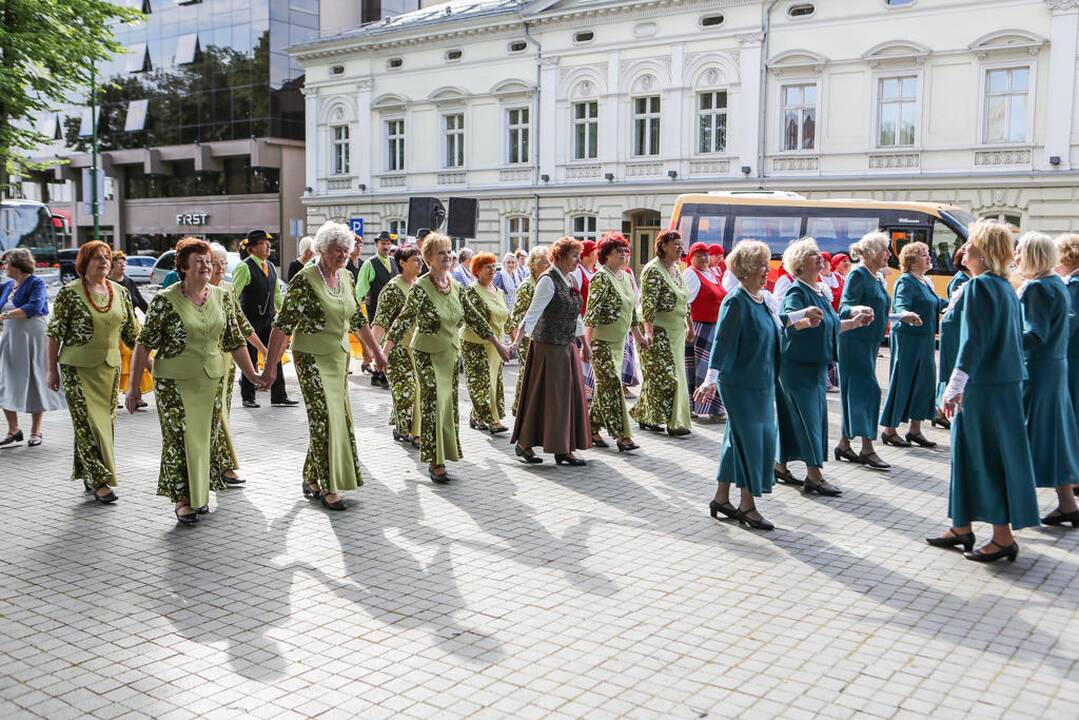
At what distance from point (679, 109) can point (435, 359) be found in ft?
83.7

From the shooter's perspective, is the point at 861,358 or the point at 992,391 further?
the point at 861,358

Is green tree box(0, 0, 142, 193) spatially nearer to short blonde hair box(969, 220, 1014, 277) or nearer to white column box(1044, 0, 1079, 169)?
short blonde hair box(969, 220, 1014, 277)

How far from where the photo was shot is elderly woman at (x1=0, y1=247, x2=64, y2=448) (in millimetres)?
9867

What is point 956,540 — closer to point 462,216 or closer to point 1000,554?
point 1000,554

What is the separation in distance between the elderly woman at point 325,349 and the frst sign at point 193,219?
44836mm

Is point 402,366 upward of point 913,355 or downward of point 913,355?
downward

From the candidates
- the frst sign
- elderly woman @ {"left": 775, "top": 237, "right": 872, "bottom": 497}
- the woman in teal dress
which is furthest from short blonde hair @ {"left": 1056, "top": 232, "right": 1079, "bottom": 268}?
the frst sign

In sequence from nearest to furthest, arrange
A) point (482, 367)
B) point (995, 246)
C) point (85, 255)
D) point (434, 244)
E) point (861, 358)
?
point (995, 246) → point (85, 255) → point (434, 244) → point (861, 358) → point (482, 367)

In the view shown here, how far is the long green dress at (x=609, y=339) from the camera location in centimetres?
980

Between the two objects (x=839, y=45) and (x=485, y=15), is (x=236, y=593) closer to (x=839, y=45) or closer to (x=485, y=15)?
(x=839, y=45)

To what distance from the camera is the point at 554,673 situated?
4.66m

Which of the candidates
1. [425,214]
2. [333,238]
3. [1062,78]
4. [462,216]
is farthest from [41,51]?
[1062,78]

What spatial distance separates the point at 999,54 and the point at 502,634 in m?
26.5

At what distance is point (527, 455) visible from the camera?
30.4 feet
